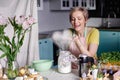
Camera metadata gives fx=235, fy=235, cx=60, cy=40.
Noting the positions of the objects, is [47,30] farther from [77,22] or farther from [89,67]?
[89,67]

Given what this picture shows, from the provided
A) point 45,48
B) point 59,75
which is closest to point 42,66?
point 59,75

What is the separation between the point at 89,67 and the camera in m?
1.46

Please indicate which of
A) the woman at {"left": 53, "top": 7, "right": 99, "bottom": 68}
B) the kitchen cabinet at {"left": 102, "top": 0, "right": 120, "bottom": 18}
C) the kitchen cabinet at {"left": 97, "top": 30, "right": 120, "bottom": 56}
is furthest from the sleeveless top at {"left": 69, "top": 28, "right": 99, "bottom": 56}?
the kitchen cabinet at {"left": 102, "top": 0, "right": 120, "bottom": 18}

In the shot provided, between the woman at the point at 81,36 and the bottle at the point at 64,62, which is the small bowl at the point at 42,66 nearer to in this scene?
the bottle at the point at 64,62

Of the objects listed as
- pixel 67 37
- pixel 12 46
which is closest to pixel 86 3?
pixel 67 37

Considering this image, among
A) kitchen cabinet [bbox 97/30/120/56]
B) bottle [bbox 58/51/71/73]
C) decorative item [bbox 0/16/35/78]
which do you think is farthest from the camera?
kitchen cabinet [bbox 97/30/120/56]

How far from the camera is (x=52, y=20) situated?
4.64m

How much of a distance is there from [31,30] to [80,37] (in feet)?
1.60

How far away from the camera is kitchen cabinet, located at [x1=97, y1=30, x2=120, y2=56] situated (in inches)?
157

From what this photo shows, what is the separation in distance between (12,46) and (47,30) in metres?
2.96

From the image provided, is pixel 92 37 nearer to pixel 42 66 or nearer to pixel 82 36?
pixel 82 36

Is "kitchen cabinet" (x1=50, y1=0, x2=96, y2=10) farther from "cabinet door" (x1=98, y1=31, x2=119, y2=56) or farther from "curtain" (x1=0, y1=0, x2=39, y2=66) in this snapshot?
"curtain" (x1=0, y1=0, x2=39, y2=66)

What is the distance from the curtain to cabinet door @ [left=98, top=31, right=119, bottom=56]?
1975 mm

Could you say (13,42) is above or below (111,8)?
below
